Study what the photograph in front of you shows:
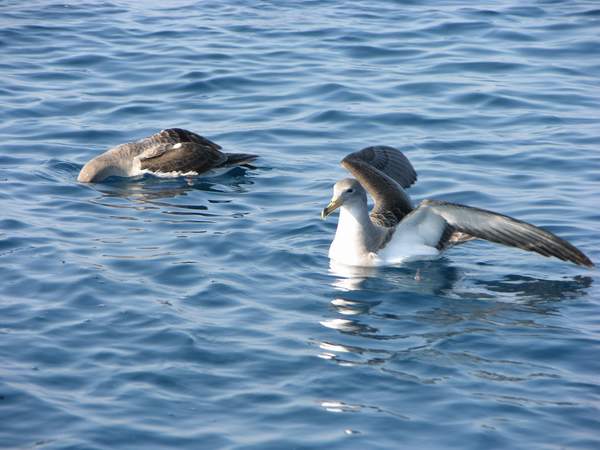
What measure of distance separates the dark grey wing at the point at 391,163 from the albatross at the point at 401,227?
0.24ft

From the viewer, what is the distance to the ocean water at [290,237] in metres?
8.45


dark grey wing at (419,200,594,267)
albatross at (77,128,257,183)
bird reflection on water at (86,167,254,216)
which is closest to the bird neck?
dark grey wing at (419,200,594,267)

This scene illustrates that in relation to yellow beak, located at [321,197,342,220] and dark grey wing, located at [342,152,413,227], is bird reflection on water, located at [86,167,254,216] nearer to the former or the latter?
dark grey wing, located at [342,152,413,227]

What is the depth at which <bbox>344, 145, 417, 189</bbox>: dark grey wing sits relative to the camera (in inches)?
535

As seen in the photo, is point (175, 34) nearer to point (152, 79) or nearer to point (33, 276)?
point (152, 79)

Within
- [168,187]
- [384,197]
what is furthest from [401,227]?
[168,187]

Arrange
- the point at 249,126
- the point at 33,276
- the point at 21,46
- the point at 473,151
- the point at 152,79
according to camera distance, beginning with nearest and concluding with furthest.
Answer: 1. the point at 33,276
2. the point at 473,151
3. the point at 249,126
4. the point at 152,79
5. the point at 21,46

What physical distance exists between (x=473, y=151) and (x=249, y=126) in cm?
343

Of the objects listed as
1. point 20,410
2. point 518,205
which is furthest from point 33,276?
point 518,205

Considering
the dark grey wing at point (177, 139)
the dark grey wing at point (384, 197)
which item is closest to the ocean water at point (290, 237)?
the dark grey wing at point (177, 139)

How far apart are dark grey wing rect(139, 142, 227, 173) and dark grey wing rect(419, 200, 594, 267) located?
459cm

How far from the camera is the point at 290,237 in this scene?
41.0ft

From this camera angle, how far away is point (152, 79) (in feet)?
61.4

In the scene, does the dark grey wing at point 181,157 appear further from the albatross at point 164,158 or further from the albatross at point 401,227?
the albatross at point 401,227
